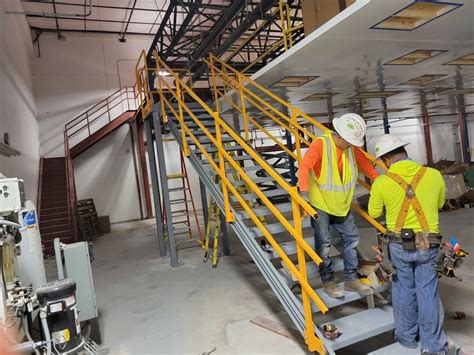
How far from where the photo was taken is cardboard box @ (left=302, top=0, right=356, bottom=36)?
4102 mm

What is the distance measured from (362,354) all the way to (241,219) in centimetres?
198

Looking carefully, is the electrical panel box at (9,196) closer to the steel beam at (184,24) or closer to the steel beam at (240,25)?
the steel beam at (240,25)

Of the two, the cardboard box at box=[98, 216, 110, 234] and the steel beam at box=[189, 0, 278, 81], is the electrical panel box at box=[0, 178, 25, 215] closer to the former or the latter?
the steel beam at box=[189, 0, 278, 81]

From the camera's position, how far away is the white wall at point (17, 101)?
8414 millimetres

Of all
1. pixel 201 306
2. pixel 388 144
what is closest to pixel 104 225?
pixel 201 306

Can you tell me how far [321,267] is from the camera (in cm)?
353

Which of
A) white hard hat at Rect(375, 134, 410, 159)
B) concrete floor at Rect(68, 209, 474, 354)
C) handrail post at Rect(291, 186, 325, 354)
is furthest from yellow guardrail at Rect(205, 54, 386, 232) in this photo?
concrete floor at Rect(68, 209, 474, 354)

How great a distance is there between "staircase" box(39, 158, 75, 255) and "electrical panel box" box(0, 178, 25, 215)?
23.9ft

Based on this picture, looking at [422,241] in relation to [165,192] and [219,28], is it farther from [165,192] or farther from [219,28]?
[219,28]

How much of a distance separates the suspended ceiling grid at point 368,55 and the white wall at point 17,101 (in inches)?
257

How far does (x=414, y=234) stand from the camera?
2.87 metres

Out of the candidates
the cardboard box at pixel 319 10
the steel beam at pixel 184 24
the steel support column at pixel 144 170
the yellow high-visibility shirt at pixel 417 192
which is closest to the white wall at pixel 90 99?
the steel support column at pixel 144 170

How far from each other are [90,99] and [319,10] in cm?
1311

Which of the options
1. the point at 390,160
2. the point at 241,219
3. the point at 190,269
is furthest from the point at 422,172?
the point at 190,269
